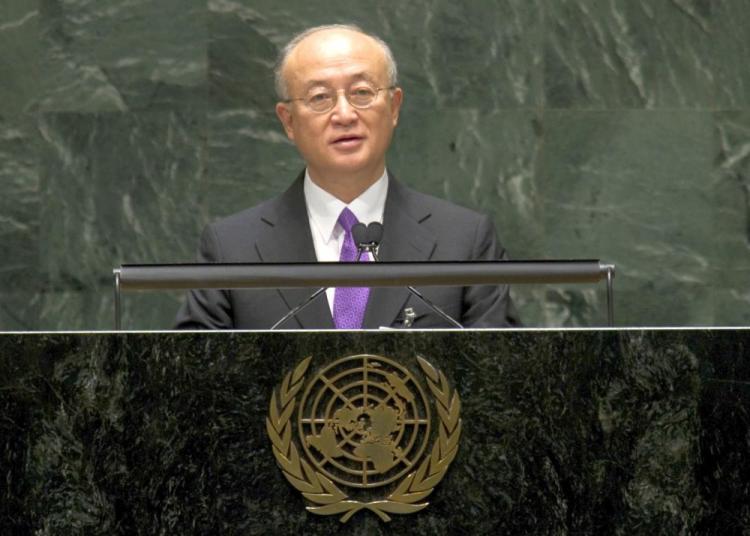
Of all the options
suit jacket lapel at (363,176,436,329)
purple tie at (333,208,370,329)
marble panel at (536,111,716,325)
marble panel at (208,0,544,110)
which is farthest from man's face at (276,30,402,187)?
marble panel at (536,111,716,325)

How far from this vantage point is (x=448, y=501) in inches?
141

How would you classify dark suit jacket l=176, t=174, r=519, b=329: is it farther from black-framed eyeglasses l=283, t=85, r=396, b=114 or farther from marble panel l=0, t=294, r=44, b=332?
marble panel l=0, t=294, r=44, b=332

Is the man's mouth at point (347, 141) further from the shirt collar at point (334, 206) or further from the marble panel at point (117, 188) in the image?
the marble panel at point (117, 188)

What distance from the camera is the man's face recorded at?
5.03 m

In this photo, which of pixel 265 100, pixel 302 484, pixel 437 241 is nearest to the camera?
pixel 302 484

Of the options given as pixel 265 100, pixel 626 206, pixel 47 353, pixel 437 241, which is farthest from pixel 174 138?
pixel 47 353

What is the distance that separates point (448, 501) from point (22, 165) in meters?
4.17

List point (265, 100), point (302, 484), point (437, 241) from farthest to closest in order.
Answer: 1. point (265, 100)
2. point (437, 241)
3. point (302, 484)

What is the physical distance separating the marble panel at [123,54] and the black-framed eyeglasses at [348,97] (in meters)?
2.31

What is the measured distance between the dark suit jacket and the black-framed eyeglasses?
27 cm

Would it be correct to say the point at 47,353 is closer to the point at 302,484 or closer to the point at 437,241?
the point at 302,484

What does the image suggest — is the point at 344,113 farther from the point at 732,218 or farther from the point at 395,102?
the point at 732,218

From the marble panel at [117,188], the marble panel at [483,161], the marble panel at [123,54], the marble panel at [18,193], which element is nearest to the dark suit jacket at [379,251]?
the marble panel at [483,161]

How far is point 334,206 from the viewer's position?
509 cm
